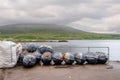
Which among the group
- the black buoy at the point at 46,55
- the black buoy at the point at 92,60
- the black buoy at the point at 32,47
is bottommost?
the black buoy at the point at 92,60

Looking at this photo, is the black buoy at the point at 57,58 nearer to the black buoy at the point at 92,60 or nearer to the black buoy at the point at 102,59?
the black buoy at the point at 92,60

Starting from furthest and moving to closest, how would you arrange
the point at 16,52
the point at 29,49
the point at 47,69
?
1. the point at 29,49
2. the point at 16,52
3. the point at 47,69

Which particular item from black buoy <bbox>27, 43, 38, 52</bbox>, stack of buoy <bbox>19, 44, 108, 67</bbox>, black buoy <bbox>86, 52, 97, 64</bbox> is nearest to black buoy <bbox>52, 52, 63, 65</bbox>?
stack of buoy <bbox>19, 44, 108, 67</bbox>

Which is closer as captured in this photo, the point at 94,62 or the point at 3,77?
the point at 3,77

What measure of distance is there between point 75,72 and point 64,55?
234 cm

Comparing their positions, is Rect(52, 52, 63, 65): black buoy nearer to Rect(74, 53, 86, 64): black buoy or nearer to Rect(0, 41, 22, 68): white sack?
Rect(74, 53, 86, 64): black buoy

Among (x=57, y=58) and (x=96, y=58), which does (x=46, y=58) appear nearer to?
(x=57, y=58)

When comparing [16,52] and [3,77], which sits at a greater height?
[16,52]

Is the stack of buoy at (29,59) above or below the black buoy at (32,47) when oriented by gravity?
below

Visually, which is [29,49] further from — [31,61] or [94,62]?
[94,62]

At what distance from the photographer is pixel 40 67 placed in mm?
19125

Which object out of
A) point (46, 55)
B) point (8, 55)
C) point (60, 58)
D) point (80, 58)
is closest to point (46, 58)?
point (46, 55)

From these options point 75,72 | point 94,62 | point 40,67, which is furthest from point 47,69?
point 94,62

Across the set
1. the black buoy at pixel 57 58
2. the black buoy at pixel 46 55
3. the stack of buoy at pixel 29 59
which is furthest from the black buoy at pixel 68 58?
the stack of buoy at pixel 29 59
